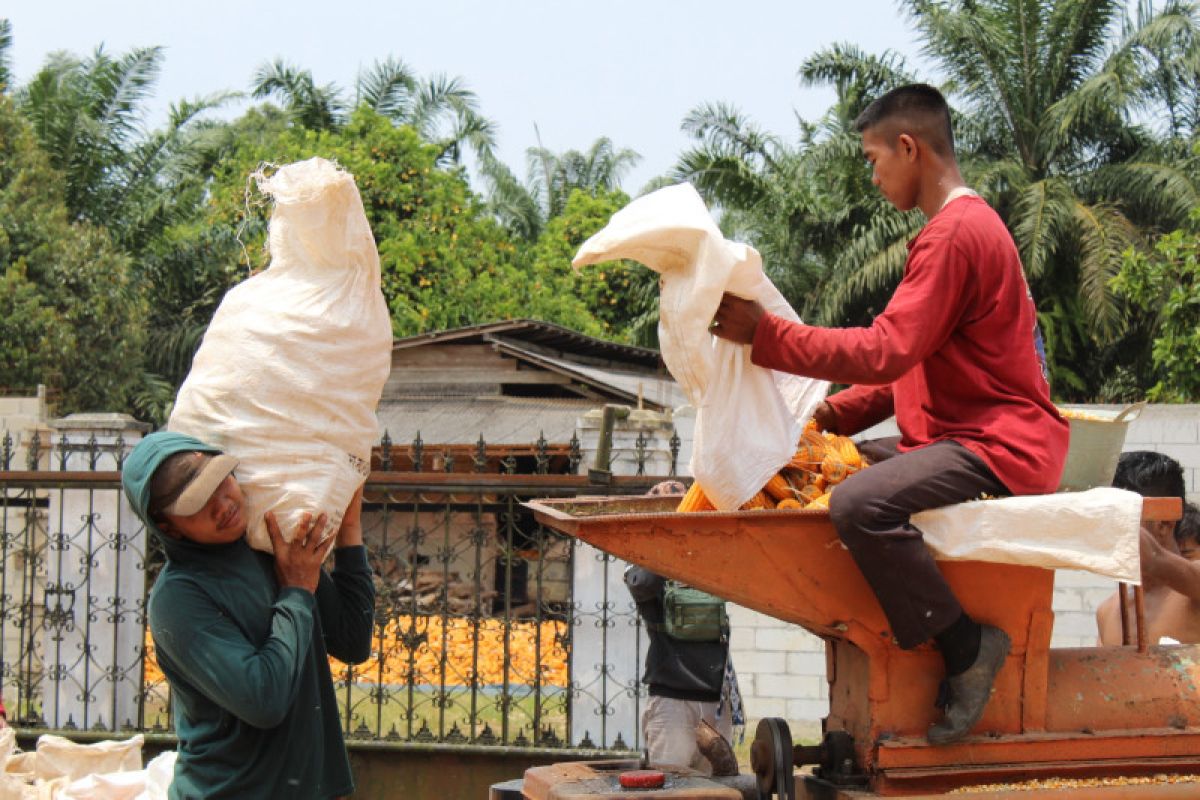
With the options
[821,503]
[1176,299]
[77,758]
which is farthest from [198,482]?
[1176,299]

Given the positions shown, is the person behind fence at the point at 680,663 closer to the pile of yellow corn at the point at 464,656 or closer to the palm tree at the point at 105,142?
the pile of yellow corn at the point at 464,656

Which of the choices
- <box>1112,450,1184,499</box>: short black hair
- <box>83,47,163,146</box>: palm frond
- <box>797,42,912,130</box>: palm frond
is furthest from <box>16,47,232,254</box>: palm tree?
<box>1112,450,1184,499</box>: short black hair

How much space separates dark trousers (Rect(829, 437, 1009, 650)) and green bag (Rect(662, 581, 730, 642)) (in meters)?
2.46

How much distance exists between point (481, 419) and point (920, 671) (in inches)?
Answer: 475

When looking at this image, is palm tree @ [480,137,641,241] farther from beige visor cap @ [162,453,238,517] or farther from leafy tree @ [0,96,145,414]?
beige visor cap @ [162,453,238,517]

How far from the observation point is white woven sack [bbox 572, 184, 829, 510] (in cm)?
331

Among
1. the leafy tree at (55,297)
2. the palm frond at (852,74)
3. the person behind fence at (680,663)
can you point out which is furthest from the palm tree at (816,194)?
the person behind fence at (680,663)

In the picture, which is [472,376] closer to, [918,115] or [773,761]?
[918,115]

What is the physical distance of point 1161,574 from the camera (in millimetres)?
4824

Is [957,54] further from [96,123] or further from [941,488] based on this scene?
[941,488]

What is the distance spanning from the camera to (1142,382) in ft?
71.5

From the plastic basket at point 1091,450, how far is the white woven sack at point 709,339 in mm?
802

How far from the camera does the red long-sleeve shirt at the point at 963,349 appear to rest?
10.9ft

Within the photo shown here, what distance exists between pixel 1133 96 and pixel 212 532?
68.9ft
